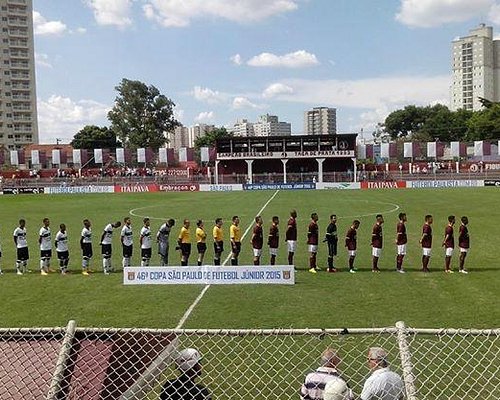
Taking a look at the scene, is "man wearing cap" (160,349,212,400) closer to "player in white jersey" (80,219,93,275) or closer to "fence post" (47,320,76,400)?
"fence post" (47,320,76,400)

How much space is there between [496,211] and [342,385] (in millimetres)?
30148

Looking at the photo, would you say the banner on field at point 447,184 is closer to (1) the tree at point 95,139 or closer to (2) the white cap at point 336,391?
(2) the white cap at point 336,391

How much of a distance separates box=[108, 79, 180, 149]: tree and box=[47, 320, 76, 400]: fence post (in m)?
92.6

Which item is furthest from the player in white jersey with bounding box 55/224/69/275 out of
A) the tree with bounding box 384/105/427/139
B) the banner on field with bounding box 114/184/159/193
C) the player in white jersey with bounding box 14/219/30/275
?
the tree with bounding box 384/105/427/139

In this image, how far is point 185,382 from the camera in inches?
171

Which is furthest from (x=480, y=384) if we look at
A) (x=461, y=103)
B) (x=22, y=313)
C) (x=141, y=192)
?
(x=461, y=103)

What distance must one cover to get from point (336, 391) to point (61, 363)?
1.84 meters

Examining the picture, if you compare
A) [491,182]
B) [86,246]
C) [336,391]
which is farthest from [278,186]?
[336,391]

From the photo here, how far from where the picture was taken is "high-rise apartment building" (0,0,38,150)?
110188 millimetres

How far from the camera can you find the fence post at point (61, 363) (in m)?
3.41

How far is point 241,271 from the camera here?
48.3ft

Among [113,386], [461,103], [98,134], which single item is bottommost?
[113,386]

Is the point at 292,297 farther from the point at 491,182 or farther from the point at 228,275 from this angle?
the point at 491,182

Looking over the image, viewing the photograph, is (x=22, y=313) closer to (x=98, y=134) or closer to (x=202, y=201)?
(x=202, y=201)
